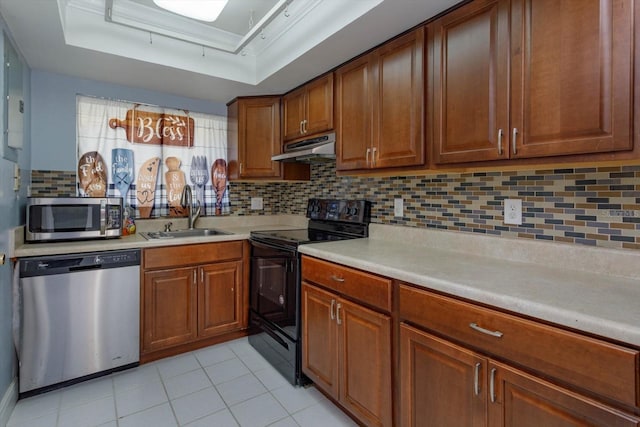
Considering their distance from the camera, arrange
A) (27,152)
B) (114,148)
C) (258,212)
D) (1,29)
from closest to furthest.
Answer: (1,29), (27,152), (114,148), (258,212)

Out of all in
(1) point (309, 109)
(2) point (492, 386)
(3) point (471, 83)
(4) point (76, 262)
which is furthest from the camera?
(1) point (309, 109)

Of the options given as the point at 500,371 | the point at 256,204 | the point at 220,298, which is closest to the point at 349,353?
the point at 500,371

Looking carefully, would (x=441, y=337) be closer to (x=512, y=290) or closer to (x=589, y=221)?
(x=512, y=290)

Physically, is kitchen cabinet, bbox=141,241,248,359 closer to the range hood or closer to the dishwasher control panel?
the dishwasher control panel

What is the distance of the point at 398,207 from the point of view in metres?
2.18

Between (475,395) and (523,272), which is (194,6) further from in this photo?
(475,395)

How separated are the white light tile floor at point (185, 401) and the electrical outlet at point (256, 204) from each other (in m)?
1.55

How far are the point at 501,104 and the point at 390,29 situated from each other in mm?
766

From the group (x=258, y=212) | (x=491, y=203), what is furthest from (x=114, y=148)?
(x=491, y=203)

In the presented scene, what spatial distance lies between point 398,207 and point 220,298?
5.07 feet

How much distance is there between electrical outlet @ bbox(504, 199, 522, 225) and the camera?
1.57 metres

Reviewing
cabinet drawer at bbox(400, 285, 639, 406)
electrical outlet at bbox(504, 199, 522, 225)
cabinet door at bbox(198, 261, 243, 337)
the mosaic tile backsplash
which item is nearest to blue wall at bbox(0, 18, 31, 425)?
the mosaic tile backsplash

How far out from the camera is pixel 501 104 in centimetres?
137

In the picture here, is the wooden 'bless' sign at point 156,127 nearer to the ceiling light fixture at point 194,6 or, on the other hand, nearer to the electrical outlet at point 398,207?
the ceiling light fixture at point 194,6
